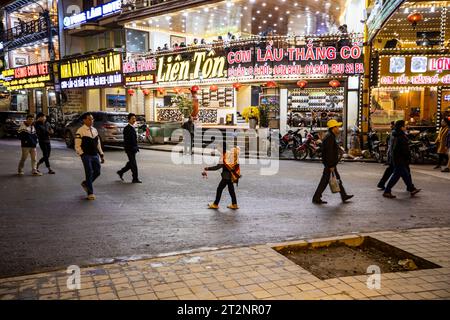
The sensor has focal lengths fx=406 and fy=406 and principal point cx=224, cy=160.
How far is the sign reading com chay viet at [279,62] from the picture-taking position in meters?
17.8

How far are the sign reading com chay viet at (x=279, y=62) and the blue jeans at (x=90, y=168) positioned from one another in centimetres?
1142

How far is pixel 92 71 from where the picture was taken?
28.2 m

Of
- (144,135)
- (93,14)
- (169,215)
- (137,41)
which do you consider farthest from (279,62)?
(93,14)

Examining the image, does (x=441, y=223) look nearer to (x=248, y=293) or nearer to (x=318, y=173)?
(x=248, y=293)

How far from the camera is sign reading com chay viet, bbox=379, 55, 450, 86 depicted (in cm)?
1795

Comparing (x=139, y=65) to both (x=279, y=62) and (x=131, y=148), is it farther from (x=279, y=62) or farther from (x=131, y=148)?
(x=131, y=148)

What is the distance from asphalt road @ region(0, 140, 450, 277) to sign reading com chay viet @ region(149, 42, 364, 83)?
280 inches

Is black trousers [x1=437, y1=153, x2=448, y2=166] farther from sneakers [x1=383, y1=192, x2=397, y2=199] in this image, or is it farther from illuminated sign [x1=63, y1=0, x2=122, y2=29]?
illuminated sign [x1=63, y1=0, x2=122, y2=29]

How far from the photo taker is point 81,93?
31812mm

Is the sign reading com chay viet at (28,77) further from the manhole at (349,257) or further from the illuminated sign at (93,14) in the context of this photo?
the manhole at (349,257)

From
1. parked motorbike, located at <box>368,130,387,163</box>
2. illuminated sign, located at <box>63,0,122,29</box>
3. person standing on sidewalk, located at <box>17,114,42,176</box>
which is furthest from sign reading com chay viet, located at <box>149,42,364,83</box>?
person standing on sidewalk, located at <box>17,114,42,176</box>

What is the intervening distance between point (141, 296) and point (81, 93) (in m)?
30.3

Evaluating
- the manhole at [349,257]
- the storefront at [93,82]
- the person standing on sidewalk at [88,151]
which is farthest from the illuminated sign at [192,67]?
the manhole at [349,257]
